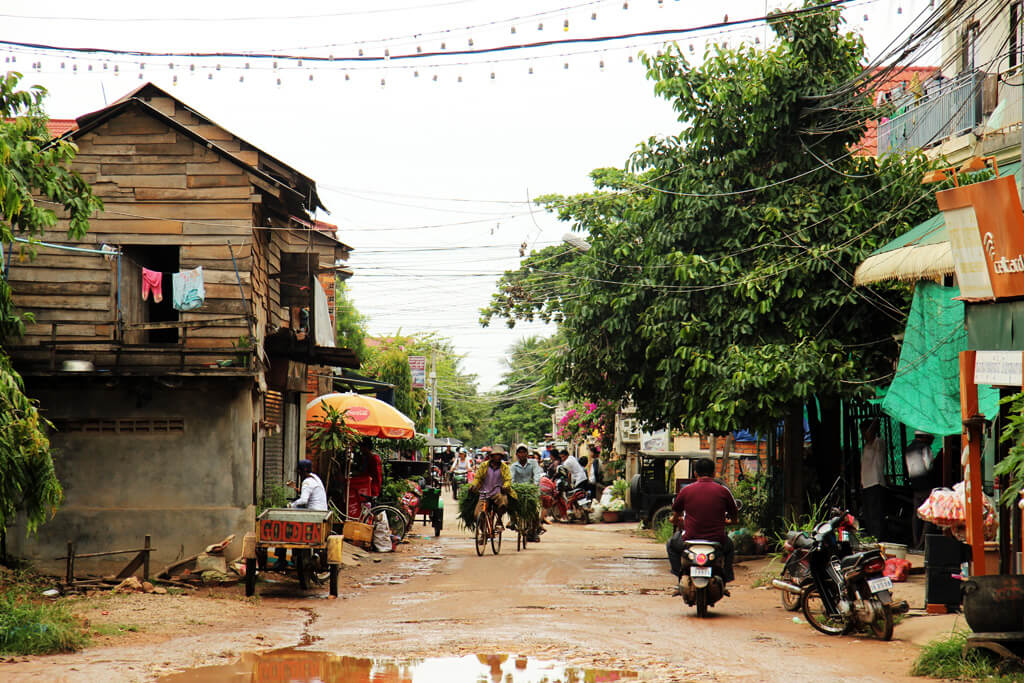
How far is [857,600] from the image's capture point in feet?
34.7

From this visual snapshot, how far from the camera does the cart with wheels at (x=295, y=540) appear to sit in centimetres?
1359

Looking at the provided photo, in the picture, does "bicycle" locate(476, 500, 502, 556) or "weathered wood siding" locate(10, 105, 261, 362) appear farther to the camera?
"bicycle" locate(476, 500, 502, 556)

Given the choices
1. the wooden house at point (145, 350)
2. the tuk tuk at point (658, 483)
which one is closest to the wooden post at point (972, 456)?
the wooden house at point (145, 350)

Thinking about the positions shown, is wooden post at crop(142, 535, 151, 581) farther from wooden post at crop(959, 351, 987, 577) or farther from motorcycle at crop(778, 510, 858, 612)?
wooden post at crop(959, 351, 987, 577)

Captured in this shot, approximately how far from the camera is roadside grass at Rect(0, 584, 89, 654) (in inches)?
372

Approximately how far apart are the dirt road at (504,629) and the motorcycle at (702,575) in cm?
24

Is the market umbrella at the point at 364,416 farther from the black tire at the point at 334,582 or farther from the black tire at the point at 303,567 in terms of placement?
the black tire at the point at 334,582

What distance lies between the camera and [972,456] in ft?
33.8

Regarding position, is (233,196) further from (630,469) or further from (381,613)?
(630,469)

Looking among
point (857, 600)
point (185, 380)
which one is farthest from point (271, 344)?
point (857, 600)

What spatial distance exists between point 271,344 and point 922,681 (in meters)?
13.0

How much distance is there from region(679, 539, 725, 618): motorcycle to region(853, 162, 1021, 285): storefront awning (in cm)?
433

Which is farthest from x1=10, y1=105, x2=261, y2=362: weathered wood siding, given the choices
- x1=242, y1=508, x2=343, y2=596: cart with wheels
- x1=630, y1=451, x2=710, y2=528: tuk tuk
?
x1=630, y1=451, x2=710, y2=528: tuk tuk

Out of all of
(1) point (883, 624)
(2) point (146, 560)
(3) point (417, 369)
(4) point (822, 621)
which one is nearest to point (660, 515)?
(4) point (822, 621)
